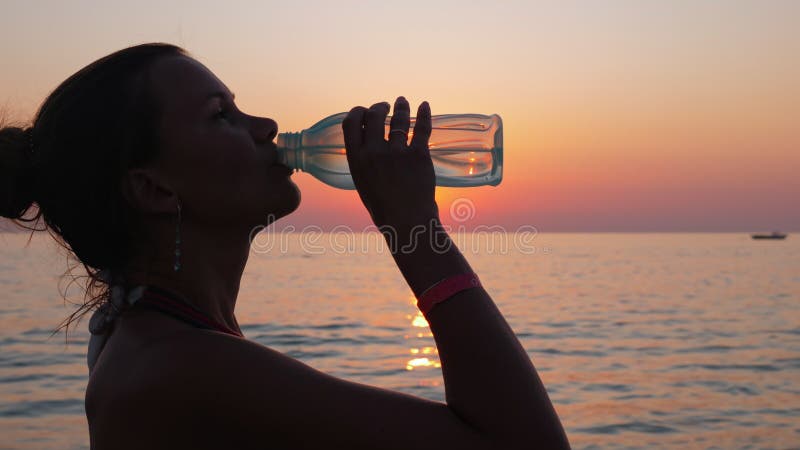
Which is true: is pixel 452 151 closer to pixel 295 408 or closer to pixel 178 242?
pixel 178 242

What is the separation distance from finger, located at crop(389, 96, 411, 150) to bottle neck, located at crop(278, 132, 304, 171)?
44 centimetres

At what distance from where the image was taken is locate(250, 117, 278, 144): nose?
6.23ft

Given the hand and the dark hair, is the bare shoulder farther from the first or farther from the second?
the dark hair

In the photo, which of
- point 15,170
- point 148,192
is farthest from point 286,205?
point 15,170

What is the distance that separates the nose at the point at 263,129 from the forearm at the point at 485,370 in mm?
564

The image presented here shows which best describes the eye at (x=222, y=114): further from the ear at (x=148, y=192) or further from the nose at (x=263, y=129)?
the ear at (x=148, y=192)

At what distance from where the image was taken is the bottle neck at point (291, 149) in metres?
1.99

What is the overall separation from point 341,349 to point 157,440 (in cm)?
1300

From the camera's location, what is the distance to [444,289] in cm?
154

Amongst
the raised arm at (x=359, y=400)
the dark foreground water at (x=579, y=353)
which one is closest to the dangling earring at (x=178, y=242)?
the raised arm at (x=359, y=400)

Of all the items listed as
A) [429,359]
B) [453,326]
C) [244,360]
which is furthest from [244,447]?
[429,359]

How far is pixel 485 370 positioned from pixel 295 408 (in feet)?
1.15

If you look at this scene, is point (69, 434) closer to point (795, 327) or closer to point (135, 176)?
point (135, 176)

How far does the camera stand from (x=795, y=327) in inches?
712
